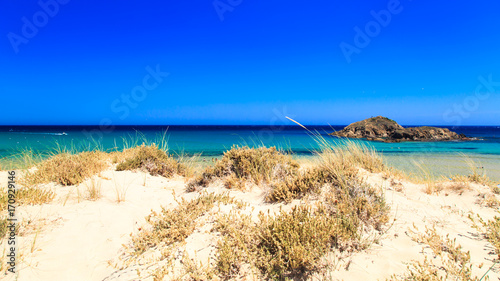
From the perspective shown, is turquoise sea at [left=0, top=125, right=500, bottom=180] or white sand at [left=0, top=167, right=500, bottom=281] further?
turquoise sea at [left=0, top=125, right=500, bottom=180]

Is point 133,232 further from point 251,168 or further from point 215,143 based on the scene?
point 215,143

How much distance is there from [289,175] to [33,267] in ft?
14.4

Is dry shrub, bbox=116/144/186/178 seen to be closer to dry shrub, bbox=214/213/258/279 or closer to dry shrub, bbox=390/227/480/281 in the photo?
dry shrub, bbox=214/213/258/279

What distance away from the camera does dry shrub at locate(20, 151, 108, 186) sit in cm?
541

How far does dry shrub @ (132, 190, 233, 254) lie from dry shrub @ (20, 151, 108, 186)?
2.67 m

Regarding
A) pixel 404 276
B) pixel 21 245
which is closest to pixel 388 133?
pixel 404 276

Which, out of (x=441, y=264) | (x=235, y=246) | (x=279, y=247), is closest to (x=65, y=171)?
(x=235, y=246)

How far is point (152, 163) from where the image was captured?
23.2 feet

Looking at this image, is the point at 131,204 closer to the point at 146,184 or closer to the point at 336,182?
the point at 146,184

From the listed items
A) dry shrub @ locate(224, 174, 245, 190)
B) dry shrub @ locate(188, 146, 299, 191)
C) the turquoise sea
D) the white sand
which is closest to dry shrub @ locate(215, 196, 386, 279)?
the white sand

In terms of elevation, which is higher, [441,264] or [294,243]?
[294,243]

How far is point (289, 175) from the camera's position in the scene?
18.0 feet

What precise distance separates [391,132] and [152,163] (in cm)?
3025

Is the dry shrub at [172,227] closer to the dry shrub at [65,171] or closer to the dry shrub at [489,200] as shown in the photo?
the dry shrub at [65,171]
